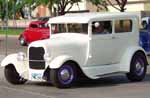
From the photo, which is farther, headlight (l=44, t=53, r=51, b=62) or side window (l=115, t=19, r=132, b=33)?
side window (l=115, t=19, r=132, b=33)

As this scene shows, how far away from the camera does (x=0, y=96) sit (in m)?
12.8

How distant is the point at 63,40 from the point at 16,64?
4.78 ft

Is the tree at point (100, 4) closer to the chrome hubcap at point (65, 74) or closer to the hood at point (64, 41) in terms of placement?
the hood at point (64, 41)

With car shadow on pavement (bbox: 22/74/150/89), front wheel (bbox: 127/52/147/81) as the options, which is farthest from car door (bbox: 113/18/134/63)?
car shadow on pavement (bbox: 22/74/150/89)

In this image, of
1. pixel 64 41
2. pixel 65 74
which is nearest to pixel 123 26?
pixel 64 41

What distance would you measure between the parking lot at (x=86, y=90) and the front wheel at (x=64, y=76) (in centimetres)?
17

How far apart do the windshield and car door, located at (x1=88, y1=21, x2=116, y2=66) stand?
258 mm

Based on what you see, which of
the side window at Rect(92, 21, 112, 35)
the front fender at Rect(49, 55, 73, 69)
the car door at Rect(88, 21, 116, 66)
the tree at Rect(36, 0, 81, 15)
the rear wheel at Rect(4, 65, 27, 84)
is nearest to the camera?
the front fender at Rect(49, 55, 73, 69)

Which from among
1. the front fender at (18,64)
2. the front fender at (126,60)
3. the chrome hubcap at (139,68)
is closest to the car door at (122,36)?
the front fender at (126,60)

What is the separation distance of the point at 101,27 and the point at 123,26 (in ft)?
3.02

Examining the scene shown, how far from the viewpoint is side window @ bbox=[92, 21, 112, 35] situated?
14742 mm

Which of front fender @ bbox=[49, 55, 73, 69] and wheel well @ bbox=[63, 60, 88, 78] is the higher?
front fender @ bbox=[49, 55, 73, 69]

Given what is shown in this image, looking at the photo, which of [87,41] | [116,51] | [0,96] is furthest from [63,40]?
[0,96]

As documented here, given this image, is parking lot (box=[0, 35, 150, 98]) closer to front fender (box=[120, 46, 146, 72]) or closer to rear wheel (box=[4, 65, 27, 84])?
rear wheel (box=[4, 65, 27, 84])
